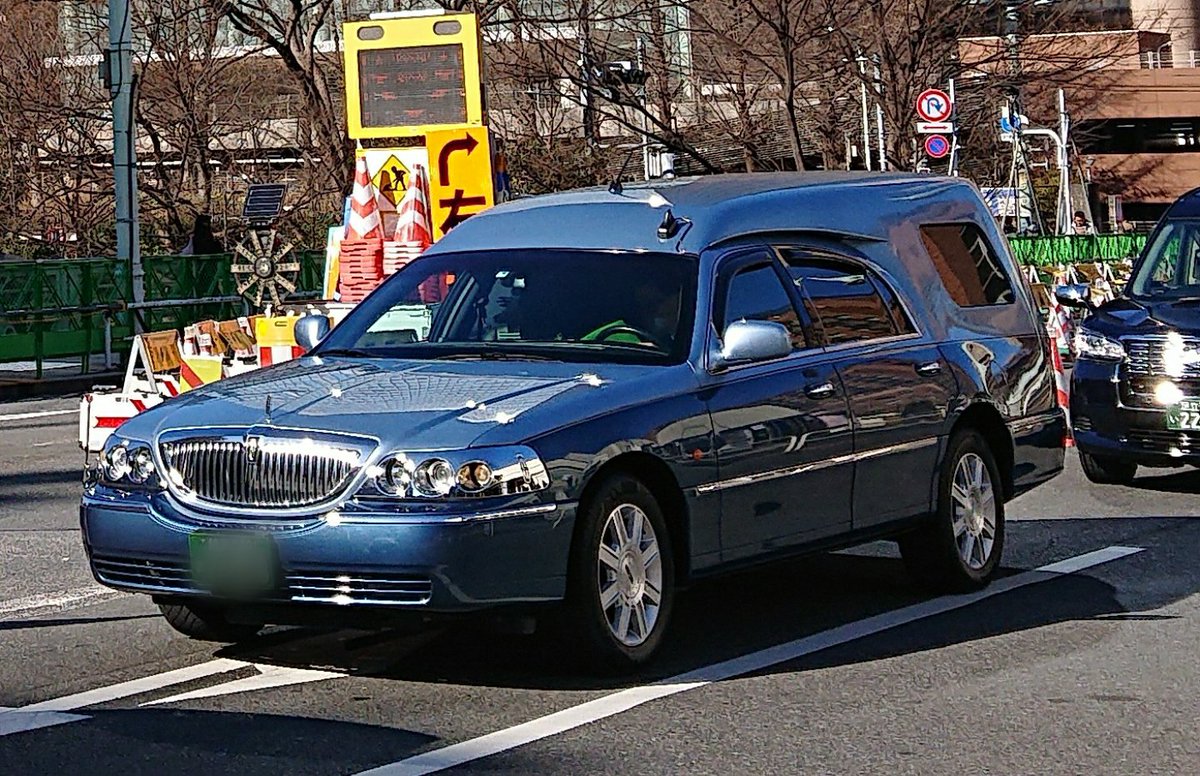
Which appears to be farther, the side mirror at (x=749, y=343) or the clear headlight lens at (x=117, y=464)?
the side mirror at (x=749, y=343)

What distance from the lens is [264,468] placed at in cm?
691

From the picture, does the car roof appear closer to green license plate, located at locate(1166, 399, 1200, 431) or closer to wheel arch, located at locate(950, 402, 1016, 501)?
wheel arch, located at locate(950, 402, 1016, 501)

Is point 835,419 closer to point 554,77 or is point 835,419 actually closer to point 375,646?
point 375,646

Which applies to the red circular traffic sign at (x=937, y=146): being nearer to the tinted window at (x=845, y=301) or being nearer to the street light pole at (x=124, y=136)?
the street light pole at (x=124, y=136)

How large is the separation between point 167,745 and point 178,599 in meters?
1.04

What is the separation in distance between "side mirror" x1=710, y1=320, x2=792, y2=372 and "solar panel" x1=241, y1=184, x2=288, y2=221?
2471cm

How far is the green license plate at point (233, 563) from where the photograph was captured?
6.83 metres

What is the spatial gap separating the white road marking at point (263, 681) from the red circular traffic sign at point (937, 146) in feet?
65.9

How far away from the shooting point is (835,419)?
838cm

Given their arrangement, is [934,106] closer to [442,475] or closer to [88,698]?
[442,475]

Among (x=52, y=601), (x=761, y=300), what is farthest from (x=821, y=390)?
(x=52, y=601)

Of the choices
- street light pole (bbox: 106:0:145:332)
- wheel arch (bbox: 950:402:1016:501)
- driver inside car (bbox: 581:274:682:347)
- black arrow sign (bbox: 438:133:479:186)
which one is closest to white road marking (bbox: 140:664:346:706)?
driver inside car (bbox: 581:274:682:347)

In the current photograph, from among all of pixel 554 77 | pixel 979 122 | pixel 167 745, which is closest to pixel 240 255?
pixel 554 77

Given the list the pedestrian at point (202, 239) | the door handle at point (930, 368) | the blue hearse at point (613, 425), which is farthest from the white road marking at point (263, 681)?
the pedestrian at point (202, 239)
